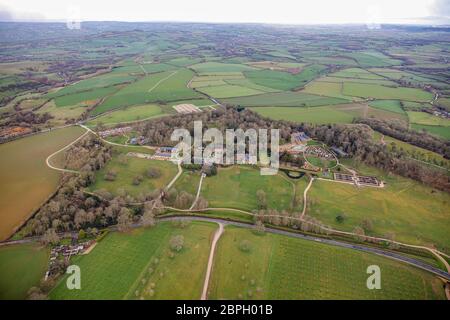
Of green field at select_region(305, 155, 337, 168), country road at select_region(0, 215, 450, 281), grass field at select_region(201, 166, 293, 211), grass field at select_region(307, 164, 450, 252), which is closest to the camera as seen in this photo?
country road at select_region(0, 215, 450, 281)

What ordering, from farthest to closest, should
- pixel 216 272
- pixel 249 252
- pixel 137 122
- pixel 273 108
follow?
pixel 273 108
pixel 137 122
pixel 249 252
pixel 216 272

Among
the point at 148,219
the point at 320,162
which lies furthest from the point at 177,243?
the point at 320,162

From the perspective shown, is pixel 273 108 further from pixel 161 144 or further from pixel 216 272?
pixel 216 272

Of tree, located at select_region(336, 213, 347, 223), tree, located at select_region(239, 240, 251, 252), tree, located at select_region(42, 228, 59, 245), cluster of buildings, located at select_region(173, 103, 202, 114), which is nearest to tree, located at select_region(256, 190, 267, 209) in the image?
tree, located at select_region(239, 240, 251, 252)

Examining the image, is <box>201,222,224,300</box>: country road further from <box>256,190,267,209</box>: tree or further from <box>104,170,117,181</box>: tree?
<box>104,170,117,181</box>: tree

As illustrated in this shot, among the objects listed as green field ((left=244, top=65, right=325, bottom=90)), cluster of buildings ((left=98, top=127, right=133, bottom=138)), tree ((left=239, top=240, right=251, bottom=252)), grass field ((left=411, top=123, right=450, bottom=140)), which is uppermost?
green field ((left=244, top=65, right=325, bottom=90))

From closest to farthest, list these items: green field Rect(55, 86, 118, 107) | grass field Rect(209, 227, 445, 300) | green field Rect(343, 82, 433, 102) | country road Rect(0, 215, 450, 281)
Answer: grass field Rect(209, 227, 445, 300), country road Rect(0, 215, 450, 281), green field Rect(55, 86, 118, 107), green field Rect(343, 82, 433, 102)

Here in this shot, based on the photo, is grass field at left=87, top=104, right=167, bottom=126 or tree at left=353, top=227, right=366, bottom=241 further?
grass field at left=87, top=104, right=167, bottom=126
